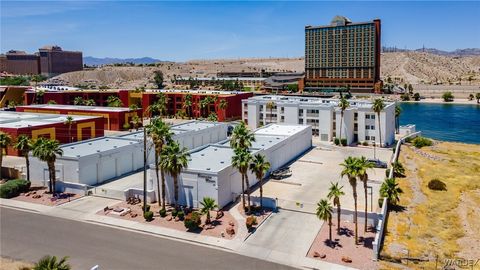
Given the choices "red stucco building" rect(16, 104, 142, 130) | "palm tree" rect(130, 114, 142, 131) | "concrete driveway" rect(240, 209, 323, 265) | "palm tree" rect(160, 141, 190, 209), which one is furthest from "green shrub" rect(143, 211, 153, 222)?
"red stucco building" rect(16, 104, 142, 130)

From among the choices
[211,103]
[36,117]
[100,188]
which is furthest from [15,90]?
[100,188]

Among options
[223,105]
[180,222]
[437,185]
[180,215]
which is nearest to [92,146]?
[180,215]

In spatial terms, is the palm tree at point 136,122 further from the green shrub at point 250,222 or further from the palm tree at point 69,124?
the green shrub at point 250,222

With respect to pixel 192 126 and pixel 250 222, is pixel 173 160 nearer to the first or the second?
pixel 250 222

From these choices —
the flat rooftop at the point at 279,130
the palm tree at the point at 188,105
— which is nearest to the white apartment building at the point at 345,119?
the flat rooftop at the point at 279,130

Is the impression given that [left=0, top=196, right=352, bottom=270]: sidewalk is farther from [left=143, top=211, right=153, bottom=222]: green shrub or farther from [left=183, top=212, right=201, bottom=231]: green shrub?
[left=143, top=211, right=153, bottom=222]: green shrub

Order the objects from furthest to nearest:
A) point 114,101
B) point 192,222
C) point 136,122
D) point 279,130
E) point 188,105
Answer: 1. point 114,101
2. point 188,105
3. point 136,122
4. point 279,130
5. point 192,222

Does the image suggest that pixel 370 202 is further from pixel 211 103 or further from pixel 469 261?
pixel 211 103
